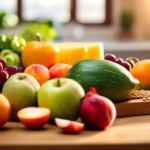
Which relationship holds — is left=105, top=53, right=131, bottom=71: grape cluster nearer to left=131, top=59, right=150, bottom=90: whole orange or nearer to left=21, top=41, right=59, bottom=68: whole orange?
left=131, top=59, right=150, bottom=90: whole orange

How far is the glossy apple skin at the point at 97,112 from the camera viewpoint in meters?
0.60

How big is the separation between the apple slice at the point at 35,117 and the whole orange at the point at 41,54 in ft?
1.45

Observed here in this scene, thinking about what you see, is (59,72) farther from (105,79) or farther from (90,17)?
(90,17)

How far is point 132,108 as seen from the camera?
792 mm

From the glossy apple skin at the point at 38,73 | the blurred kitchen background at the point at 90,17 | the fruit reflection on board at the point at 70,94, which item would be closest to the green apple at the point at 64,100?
the fruit reflection on board at the point at 70,94

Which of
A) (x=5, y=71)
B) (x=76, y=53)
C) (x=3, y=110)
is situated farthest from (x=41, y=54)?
A: (x=3, y=110)

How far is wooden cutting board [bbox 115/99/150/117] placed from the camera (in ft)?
2.56

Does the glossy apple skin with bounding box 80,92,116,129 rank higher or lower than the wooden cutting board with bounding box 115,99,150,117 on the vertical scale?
higher

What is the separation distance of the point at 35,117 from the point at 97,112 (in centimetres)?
13

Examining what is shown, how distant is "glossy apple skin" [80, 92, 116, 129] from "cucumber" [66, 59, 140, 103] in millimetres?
145

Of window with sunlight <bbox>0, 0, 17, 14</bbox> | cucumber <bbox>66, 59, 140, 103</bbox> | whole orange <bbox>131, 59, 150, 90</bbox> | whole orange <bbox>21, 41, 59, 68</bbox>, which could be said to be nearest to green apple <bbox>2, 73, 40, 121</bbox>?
cucumber <bbox>66, 59, 140, 103</bbox>

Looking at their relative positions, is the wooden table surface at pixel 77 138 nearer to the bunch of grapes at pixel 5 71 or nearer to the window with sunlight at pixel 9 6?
the bunch of grapes at pixel 5 71

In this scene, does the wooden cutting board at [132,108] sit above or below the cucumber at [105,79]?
below

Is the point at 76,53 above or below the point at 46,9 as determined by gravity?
below
